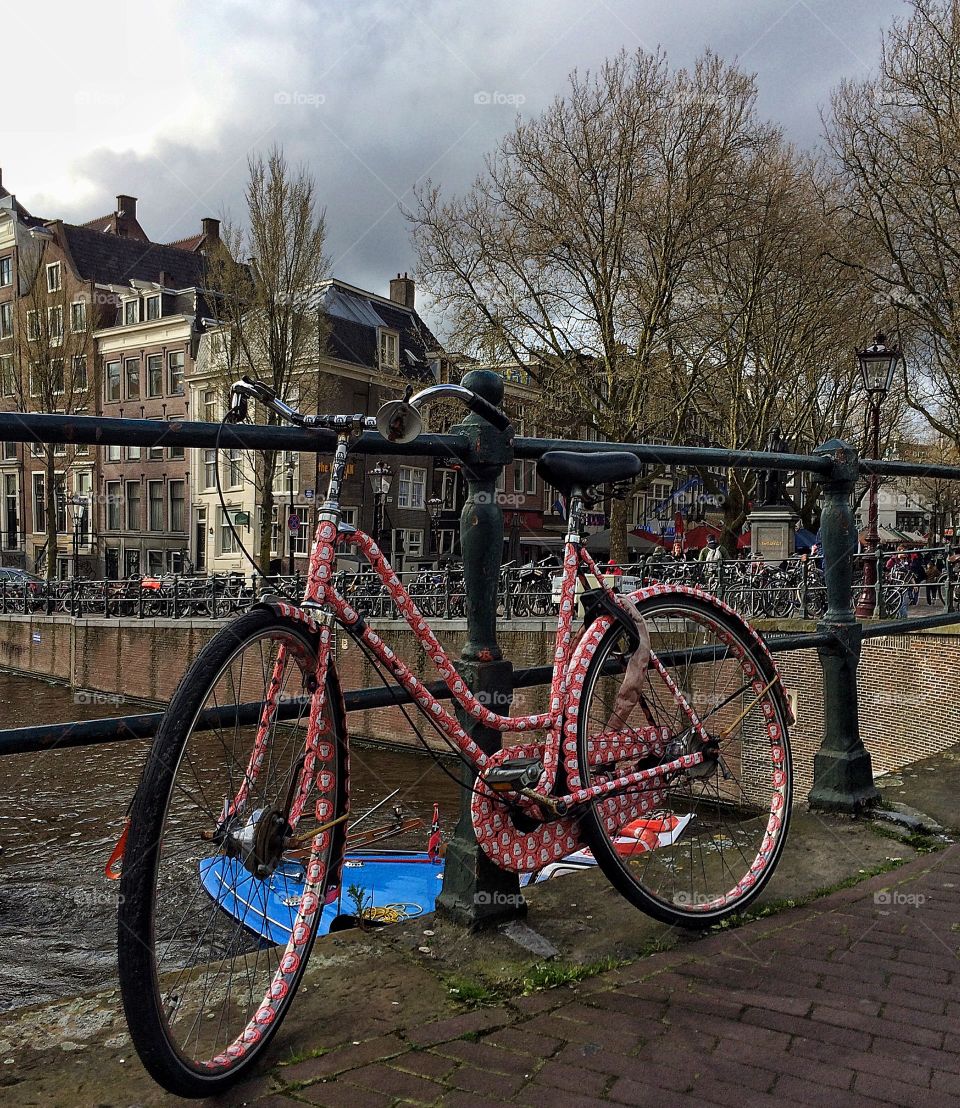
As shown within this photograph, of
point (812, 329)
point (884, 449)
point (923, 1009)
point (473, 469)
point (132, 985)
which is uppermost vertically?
point (812, 329)

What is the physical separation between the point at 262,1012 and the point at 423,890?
8513 mm

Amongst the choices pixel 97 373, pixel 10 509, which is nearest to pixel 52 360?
pixel 97 373

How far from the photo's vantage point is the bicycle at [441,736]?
1741 mm

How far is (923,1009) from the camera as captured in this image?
7.06 feet

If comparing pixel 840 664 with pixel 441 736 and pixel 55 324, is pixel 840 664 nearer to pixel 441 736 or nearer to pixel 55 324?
pixel 441 736

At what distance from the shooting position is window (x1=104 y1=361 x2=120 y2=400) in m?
41.2

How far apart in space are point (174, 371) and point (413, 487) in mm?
10373

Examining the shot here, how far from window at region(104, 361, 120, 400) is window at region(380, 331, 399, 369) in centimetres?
1099

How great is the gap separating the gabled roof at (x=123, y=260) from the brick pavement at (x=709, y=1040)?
4360 cm

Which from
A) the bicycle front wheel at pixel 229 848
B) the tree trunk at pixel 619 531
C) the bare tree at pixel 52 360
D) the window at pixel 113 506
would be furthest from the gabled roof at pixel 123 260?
the bicycle front wheel at pixel 229 848

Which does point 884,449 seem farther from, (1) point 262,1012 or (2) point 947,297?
(1) point 262,1012

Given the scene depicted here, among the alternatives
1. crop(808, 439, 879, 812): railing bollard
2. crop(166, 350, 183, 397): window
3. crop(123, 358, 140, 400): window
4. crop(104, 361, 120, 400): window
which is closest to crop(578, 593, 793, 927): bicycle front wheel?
crop(808, 439, 879, 812): railing bollard

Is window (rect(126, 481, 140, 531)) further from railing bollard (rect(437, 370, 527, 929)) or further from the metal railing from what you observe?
railing bollard (rect(437, 370, 527, 929))

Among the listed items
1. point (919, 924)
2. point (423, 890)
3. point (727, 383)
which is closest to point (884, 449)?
point (727, 383)
